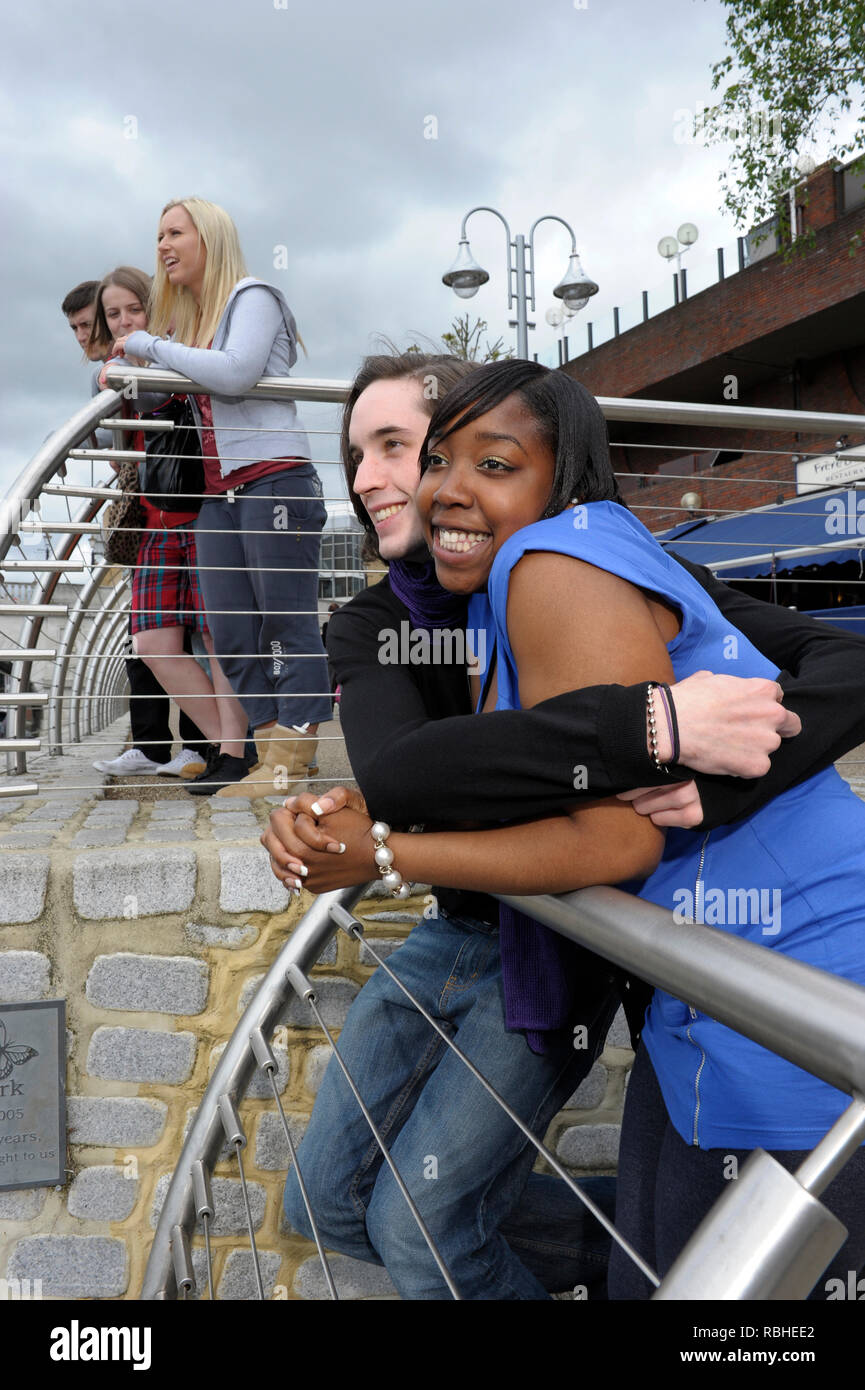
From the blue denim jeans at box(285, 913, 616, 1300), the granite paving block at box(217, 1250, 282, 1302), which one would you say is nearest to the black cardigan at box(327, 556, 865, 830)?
the blue denim jeans at box(285, 913, 616, 1300)

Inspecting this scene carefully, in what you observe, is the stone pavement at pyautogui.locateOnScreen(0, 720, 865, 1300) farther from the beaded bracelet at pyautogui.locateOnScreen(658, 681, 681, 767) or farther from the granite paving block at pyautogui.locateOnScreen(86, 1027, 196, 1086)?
the beaded bracelet at pyautogui.locateOnScreen(658, 681, 681, 767)

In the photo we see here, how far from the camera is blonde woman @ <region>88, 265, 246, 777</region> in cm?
384

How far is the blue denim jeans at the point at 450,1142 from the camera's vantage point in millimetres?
1907

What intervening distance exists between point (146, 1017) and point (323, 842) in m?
1.53

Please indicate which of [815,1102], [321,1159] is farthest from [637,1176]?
[321,1159]

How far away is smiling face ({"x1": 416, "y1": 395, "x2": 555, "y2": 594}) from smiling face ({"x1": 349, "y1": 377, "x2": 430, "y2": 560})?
420mm

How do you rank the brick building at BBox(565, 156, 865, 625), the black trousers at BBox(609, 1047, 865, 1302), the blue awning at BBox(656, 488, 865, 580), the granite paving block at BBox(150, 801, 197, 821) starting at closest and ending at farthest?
the black trousers at BBox(609, 1047, 865, 1302) → the granite paving block at BBox(150, 801, 197, 821) → the blue awning at BBox(656, 488, 865, 580) → the brick building at BBox(565, 156, 865, 625)

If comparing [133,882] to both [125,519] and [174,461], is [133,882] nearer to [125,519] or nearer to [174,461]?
[174,461]

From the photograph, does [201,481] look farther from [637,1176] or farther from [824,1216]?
[824,1216]

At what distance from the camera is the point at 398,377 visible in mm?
2051

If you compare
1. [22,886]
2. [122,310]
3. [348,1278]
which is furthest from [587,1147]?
[122,310]

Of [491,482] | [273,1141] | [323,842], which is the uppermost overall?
[491,482]

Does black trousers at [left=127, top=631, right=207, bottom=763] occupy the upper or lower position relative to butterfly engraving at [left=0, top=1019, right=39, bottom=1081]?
upper

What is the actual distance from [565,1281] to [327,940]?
2.79 feet
